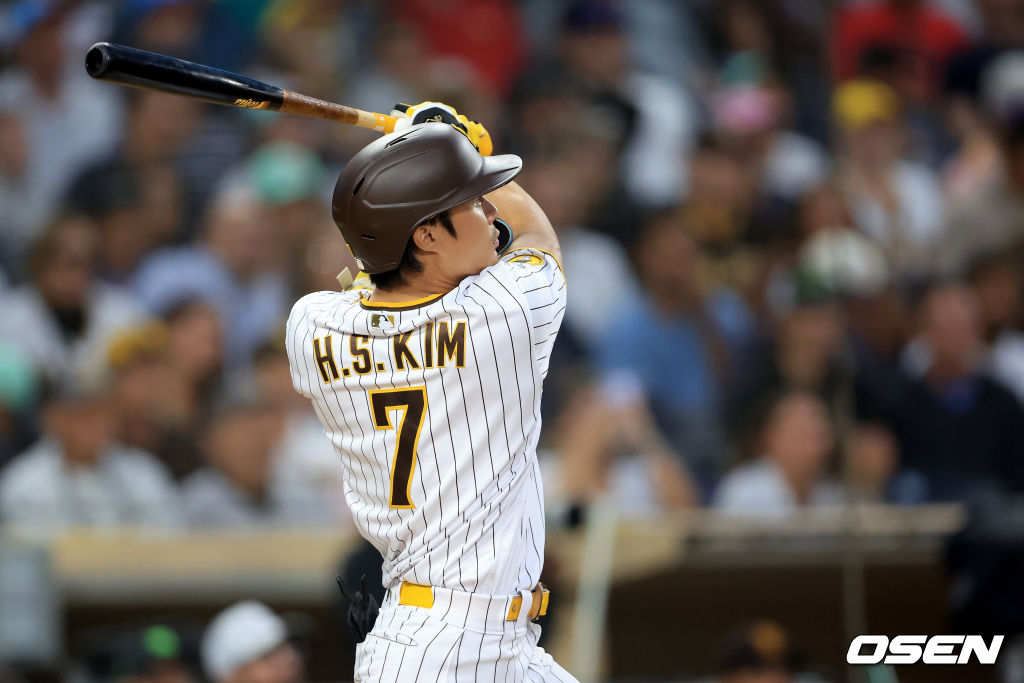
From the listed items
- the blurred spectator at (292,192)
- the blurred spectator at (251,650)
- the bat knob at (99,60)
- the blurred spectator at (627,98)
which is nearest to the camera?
the bat knob at (99,60)

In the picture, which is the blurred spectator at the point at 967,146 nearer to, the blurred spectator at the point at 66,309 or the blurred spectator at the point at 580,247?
the blurred spectator at the point at 580,247

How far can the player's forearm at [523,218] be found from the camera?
2006 millimetres

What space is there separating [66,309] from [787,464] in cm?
256

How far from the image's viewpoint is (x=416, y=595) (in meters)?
1.92

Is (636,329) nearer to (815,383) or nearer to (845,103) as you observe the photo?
(815,383)

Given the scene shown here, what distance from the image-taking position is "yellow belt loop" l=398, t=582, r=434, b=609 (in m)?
1.91

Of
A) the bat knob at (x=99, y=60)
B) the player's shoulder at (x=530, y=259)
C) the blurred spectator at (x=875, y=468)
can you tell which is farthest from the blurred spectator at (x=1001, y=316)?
the bat knob at (x=99, y=60)

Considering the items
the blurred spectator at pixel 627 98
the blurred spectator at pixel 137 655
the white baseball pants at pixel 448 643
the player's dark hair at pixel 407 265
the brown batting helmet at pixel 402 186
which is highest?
the blurred spectator at pixel 627 98

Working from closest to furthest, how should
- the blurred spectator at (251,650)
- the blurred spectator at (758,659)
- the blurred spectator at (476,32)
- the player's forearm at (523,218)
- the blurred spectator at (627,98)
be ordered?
the player's forearm at (523,218) < the blurred spectator at (251,650) < the blurred spectator at (758,659) < the blurred spectator at (627,98) < the blurred spectator at (476,32)

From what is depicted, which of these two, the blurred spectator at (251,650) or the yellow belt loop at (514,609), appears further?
the blurred spectator at (251,650)

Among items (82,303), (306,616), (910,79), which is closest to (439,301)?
(306,616)

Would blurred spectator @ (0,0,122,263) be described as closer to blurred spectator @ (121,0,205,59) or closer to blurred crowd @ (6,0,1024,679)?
blurred crowd @ (6,0,1024,679)

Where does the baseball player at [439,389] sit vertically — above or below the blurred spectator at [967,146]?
below

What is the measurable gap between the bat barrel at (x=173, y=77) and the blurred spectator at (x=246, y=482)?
2.35 m
